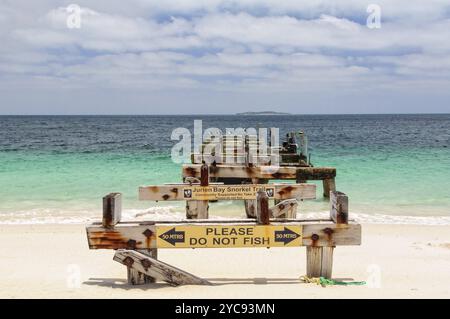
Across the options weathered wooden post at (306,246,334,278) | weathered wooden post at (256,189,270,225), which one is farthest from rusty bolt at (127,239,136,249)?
weathered wooden post at (306,246,334,278)

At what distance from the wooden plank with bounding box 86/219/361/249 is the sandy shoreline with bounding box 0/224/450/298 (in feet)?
2.02

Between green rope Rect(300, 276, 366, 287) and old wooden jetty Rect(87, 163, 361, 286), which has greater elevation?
old wooden jetty Rect(87, 163, 361, 286)

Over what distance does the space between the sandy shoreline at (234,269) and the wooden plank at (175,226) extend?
0.62m

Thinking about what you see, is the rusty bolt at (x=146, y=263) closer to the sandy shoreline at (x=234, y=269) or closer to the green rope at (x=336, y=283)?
the sandy shoreline at (x=234, y=269)

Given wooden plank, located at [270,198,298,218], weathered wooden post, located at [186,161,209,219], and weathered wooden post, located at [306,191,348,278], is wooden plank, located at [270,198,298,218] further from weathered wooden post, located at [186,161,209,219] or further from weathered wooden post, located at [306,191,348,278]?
weathered wooden post, located at [306,191,348,278]

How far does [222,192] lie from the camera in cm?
1013

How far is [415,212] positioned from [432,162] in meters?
17.9

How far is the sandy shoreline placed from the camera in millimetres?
6461

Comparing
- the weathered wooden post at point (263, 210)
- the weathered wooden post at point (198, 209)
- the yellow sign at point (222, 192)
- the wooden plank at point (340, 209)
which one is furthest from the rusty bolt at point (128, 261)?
the weathered wooden post at point (198, 209)

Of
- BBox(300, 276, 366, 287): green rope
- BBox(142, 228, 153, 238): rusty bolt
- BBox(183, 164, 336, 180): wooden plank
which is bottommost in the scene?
BBox(300, 276, 366, 287): green rope

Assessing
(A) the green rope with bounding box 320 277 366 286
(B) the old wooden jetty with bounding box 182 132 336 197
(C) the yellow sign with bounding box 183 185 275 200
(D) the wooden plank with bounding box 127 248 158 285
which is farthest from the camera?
(B) the old wooden jetty with bounding box 182 132 336 197

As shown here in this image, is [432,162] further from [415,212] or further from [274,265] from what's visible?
[274,265]

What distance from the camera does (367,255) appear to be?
9.55 m

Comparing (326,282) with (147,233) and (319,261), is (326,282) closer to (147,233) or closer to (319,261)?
(319,261)
